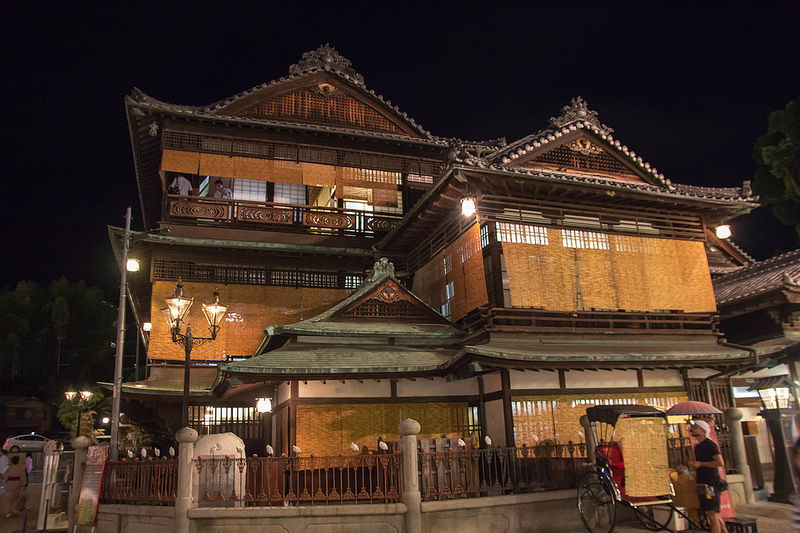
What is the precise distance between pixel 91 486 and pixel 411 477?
8915 millimetres

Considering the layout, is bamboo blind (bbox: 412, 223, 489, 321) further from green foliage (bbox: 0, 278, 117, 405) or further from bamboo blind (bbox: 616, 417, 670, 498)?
green foliage (bbox: 0, 278, 117, 405)

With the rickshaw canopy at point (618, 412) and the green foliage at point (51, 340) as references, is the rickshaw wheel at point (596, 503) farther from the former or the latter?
the green foliage at point (51, 340)

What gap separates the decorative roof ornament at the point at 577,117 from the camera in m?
20.4

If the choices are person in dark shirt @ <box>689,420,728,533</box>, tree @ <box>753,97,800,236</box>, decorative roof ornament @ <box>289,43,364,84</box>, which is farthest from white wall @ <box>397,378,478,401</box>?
tree @ <box>753,97,800,236</box>

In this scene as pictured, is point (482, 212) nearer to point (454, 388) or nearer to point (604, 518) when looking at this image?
point (454, 388)

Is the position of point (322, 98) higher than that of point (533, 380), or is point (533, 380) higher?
point (322, 98)

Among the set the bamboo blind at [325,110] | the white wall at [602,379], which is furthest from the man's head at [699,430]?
the bamboo blind at [325,110]

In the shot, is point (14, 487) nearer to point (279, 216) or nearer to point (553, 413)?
point (279, 216)

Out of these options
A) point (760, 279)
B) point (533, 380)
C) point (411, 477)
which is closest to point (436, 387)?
point (533, 380)

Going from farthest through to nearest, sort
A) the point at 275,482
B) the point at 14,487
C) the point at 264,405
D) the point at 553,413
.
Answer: the point at 14,487
the point at 264,405
the point at 553,413
the point at 275,482

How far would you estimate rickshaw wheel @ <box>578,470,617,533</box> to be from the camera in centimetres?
1154

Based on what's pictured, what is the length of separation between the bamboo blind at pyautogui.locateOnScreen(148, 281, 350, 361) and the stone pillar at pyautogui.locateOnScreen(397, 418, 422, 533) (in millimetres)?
10737

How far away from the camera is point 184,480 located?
1232 cm

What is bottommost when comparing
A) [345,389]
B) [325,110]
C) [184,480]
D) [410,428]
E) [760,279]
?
[184,480]
